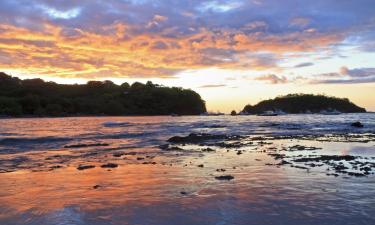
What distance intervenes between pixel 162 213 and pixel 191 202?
4.00 ft

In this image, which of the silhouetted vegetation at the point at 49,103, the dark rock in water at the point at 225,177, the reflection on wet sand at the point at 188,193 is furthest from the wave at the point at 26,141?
the silhouetted vegetation at the point at 49,103

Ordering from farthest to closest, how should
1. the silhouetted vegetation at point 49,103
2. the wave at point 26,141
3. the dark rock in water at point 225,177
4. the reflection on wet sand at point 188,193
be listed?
1. the silhouetted vegetation at point 49,103
2. the wave at point 26,141
3. the dark rock in water at point 225,177
4. the reflection on wet sand at point 188,193

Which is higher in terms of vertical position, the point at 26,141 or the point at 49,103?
the point at 49,103

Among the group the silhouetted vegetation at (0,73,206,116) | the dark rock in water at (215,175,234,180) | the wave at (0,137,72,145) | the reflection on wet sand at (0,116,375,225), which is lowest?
the wave at (0,137,72,145)

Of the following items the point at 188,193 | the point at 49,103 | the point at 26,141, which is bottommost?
the point at 26,141

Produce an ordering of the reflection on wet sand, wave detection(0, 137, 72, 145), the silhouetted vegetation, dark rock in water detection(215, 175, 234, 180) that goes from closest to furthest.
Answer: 1. the reflection on wet sand
2. dark rock in water detection(215, 175, 234, 180)
3. wave detection(0, 137, 72, 145)
4. the silhouetted vegetation

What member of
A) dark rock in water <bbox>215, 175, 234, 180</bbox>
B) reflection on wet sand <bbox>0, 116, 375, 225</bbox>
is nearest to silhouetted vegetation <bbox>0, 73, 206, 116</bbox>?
reflection on wet sand <bbox>0, 116, 375, 225</bbox>

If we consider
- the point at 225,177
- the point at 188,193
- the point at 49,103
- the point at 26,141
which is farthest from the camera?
the point at 49,103

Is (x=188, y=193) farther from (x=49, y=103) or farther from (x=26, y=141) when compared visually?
(x=49, y=103)

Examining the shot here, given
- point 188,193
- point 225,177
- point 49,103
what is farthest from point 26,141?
point 49,103

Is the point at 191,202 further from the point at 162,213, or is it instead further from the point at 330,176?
the point at 330,176

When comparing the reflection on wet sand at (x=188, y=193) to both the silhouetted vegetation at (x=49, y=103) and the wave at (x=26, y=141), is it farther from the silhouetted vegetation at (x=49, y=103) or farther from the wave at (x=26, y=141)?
the silhouetted vegetation at (x=49, y=103)

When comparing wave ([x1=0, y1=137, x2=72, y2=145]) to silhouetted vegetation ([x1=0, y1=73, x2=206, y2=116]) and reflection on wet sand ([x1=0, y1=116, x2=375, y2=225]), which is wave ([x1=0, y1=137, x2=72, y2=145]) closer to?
reflection on wet sand ([x1=0, y1=116, x2=375, y2=225])

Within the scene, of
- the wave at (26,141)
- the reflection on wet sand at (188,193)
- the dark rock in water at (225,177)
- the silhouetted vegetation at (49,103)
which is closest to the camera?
the reflection on wet sand at (188,193)
